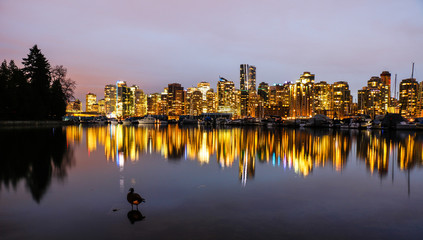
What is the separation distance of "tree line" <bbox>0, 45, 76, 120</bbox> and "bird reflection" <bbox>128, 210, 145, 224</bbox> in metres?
78.4

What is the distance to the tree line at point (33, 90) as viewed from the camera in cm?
7575

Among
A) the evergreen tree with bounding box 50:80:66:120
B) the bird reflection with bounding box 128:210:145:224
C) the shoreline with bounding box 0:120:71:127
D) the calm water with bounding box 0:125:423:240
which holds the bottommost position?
the calm water with bounding box 0:125:423:240

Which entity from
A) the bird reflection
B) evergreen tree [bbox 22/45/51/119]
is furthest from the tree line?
the bird reflection

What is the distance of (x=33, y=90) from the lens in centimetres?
8294

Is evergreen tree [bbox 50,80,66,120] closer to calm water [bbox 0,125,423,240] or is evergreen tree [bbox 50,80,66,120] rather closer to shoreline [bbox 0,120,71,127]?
shoreline [bbox 0,120,71,127]

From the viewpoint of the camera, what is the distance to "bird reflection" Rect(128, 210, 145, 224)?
957 cm

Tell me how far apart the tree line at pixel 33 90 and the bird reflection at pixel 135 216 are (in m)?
78.4

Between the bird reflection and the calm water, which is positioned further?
the bird reflection

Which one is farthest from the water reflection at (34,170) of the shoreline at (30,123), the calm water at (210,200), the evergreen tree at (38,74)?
the evergreen tree at (38,74)

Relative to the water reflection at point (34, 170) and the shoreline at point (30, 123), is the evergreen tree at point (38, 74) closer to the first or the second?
the shoreline at point (30, 123)

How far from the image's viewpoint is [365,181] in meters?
16.2

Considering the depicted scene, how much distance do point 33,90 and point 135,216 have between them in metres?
87.6

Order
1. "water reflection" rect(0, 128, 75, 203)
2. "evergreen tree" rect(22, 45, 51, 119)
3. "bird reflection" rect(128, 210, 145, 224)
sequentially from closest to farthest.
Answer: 1. "bird reflection" rect(128, 210, 145, 224)
2. "water reflection" rect(0, 128, 75, 203)
3. "evergreen tree" rect(22, 45, 51, 119)

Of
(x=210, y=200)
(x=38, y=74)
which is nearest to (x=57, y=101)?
(x=38, y=74)
